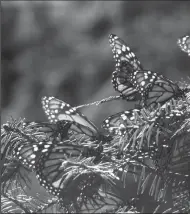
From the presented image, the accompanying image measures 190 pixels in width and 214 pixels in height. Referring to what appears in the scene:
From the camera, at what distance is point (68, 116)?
47 cm

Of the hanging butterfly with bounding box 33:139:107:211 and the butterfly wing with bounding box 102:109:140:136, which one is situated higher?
the butterfly wing with bounding box 102:109:140:136

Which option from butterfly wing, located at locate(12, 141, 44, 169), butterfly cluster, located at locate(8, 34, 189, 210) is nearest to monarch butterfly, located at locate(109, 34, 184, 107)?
butterfly cluster, located at locate(8, 34, 189, 210)

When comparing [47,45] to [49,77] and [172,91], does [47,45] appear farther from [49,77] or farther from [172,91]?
[172,91]

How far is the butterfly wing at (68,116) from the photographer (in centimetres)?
41

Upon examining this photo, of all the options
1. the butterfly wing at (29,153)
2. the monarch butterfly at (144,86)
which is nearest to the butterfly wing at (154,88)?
the monarch butterfly at (144,86)

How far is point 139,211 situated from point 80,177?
0.05 m

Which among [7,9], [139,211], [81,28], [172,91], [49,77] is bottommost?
[139,211]

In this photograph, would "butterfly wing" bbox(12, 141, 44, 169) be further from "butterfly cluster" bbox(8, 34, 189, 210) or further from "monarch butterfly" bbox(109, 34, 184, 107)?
"monarch butterfly" bbox(109, 34, 184, 107)

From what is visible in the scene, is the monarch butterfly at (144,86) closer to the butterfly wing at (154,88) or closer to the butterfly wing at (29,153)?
the butterfly wing at (154,88)

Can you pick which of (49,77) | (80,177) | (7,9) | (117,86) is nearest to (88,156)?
Answer: (80,177)

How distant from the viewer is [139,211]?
0.32 meters

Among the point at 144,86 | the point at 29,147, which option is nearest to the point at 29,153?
the point at 29,147

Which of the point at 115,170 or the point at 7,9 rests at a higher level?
the point at 7,9

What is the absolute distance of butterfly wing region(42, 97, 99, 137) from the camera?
0.41 metres
